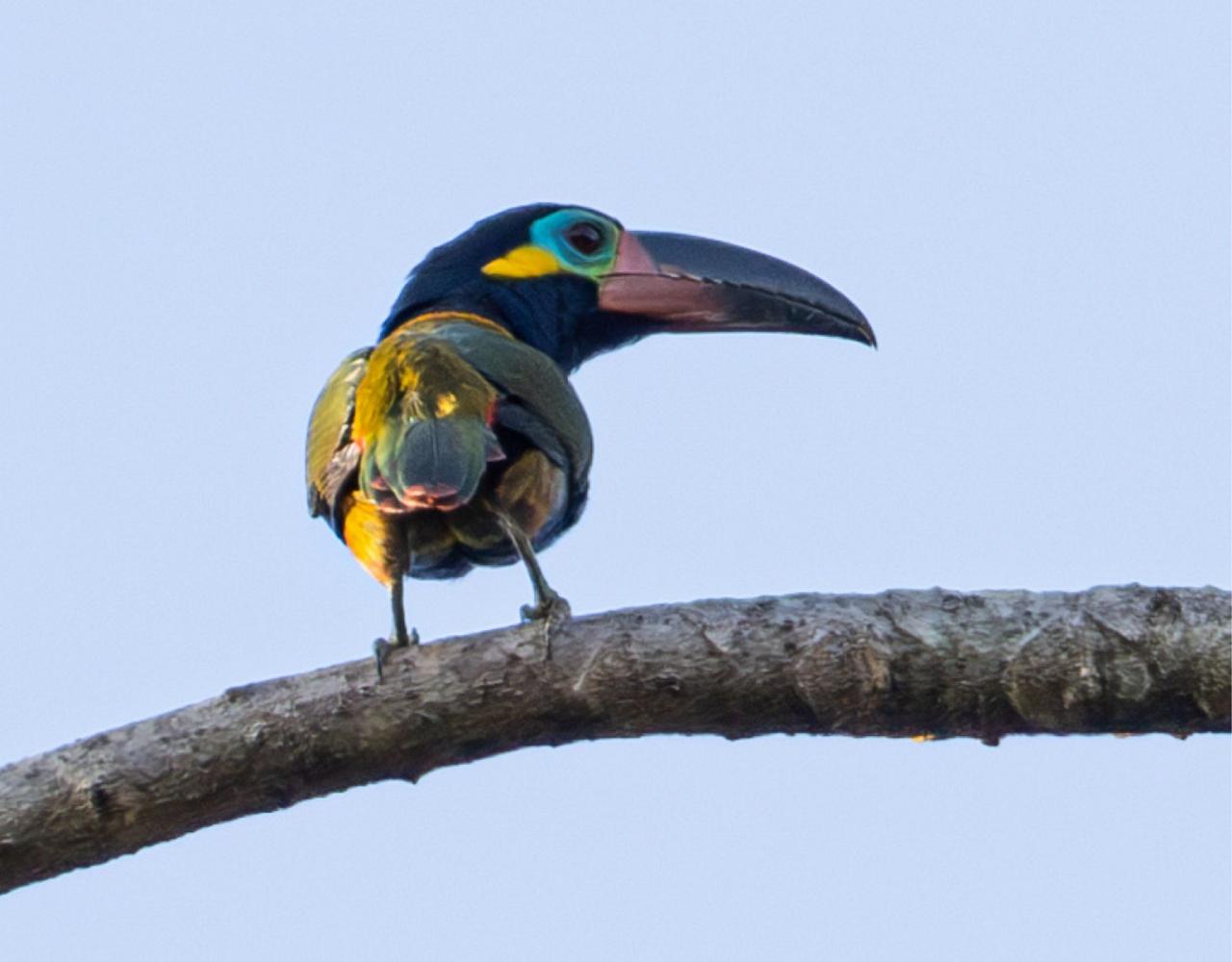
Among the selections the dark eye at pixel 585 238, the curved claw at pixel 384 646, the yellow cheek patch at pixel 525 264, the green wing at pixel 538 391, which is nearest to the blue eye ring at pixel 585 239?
the dark eye at pixel 585 238

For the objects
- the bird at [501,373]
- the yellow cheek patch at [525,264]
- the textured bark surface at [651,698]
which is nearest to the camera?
the textured bark surface at [651,698]

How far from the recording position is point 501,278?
662 cm

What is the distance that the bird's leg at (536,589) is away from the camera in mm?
4207

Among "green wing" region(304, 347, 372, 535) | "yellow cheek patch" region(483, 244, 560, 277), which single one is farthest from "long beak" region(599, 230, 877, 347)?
"green wing" region(304, 347, 372, 535)

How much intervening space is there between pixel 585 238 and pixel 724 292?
20.8 inches

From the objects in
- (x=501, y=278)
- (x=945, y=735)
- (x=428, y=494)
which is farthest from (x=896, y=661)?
(x=501, y=278)

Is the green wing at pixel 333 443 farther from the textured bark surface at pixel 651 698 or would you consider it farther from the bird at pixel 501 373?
the textured bark surface at pixel 651 698

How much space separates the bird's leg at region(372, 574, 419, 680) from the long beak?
2474 mm

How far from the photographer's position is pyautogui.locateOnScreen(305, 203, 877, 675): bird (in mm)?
4828

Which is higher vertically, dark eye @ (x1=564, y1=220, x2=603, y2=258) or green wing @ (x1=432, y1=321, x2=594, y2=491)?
dark eye @ (x1=564, y1=220, x2=603, y2=258)

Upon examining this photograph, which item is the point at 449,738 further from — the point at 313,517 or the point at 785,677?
the point at 313,517

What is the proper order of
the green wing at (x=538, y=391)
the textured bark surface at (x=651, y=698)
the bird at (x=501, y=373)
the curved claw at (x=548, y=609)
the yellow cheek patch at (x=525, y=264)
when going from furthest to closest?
the yellow cheek patch at (x=525, y=264), the green wing at (x=538, y=391), the bird at (x=501, y=373), the curved claw at (x=548, y=609), the textured bark surface at (x=651, y=698)

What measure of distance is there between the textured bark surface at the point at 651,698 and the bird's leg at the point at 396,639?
0.04m

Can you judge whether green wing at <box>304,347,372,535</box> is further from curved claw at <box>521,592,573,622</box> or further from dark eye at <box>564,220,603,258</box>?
dark eye at <box>564,220,603,258</box>
